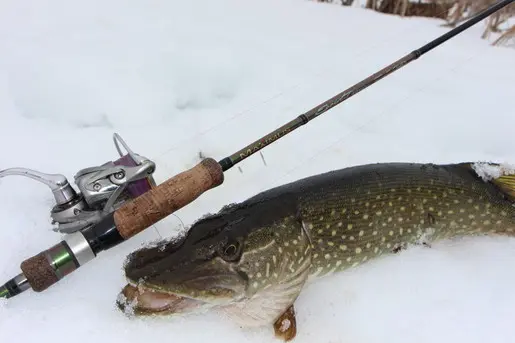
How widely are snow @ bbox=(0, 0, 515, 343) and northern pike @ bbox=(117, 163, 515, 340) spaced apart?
164 mm

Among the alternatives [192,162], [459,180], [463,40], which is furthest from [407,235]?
[463,40]

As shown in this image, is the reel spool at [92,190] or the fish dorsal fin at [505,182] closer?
the reel spool at [92,190]

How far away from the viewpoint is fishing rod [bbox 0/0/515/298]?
148cm

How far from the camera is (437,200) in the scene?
197 cm

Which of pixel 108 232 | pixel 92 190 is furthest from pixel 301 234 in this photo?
pixel 92 190

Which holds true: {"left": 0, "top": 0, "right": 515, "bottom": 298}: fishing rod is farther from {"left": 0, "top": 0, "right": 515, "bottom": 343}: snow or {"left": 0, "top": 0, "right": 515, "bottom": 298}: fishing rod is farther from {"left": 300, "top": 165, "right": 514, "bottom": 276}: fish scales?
{"left": 300, "top": 165, "right": 514, "bottom": 276}: fish scales

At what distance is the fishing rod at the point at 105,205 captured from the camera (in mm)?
1477

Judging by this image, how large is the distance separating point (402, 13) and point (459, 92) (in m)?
1.62

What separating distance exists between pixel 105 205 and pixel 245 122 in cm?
138

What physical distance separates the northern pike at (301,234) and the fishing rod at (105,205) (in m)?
0.13

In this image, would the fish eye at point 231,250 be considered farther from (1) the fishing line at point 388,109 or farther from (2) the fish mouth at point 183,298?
(1) the fishing line at point 388,109

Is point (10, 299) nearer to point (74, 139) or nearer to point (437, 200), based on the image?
point (74, 139)

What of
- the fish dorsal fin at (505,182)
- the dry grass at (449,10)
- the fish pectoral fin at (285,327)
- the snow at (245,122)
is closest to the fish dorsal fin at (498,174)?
the fish dorsal fin at (505,182)

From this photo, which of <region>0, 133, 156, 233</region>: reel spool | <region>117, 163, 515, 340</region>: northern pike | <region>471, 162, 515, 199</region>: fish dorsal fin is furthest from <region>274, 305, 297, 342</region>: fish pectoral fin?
<region>471, 162, 515, 199</region>: fish dorsal fin
